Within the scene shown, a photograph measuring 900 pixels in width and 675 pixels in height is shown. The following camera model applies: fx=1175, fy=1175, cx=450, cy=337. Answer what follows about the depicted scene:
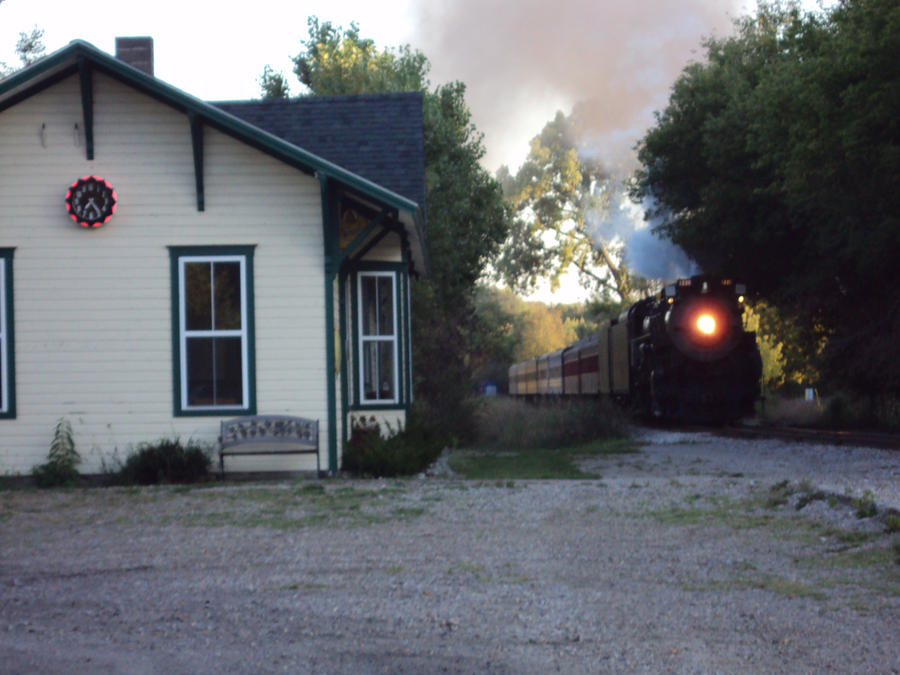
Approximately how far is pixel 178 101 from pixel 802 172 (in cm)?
1514

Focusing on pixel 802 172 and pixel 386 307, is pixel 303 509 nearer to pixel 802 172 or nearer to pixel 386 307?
pixel 386 307

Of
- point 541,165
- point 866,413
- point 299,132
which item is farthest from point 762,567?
point 541,165

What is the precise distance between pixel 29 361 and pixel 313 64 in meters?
33.2

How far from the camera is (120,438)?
14625 millimetres

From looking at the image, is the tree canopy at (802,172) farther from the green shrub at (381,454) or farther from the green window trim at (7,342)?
the green window trim at (7,342)

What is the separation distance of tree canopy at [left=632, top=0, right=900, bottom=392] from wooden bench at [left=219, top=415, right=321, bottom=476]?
12940mm

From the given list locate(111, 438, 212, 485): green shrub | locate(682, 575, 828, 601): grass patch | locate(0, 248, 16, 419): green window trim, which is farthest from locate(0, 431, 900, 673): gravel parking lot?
locate(0, 248, 16, 419): green window trim

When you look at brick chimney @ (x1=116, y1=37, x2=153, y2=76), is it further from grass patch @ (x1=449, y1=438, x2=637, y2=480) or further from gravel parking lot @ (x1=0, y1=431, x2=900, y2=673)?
grass patch @ (x1=449, y1=438, x2=637, y2=480)

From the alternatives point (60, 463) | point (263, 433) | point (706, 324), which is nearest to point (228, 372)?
point (263, 433)

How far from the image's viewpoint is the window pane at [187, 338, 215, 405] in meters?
14.7

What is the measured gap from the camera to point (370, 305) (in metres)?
17.1

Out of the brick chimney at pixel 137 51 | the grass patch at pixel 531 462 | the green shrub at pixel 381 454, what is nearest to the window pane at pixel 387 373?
the green shrub at pixel 381 454

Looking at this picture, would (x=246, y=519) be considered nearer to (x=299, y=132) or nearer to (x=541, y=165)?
(x=299, y=132)

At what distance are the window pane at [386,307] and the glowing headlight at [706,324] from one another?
1078cm
